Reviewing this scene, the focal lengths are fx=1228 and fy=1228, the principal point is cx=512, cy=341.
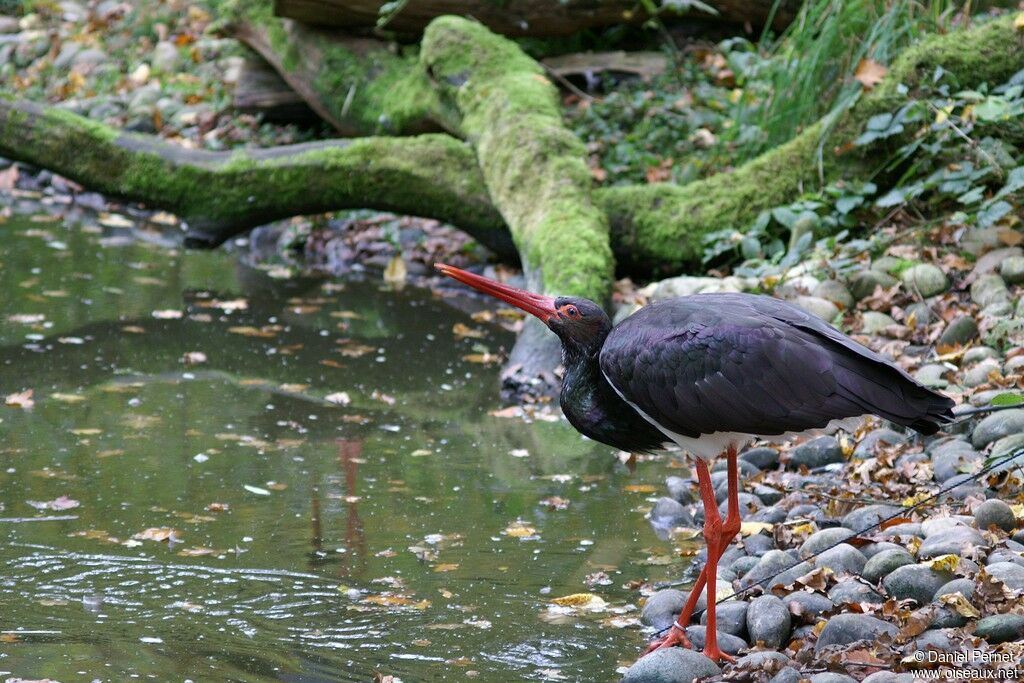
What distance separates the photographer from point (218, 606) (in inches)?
157

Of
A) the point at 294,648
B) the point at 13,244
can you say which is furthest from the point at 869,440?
the point at 13,244

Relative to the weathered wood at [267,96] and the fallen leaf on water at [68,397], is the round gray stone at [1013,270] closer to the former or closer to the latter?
the fallen leaf on water at [68,397]

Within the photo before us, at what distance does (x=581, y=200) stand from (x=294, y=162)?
6.96 feet

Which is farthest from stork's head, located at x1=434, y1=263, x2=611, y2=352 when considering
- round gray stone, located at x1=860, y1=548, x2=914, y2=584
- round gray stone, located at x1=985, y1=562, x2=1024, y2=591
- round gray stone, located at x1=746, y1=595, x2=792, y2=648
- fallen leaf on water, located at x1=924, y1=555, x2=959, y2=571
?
round gray stone, located at x1=985, y1=562, x2=1024, y2=591

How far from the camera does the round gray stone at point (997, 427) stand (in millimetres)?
4602

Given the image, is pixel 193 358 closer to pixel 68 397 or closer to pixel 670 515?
pixel 68 397

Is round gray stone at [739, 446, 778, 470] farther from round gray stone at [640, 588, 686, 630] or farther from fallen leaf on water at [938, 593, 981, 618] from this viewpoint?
fallen leaf on water at [938, 593, 981, 618]

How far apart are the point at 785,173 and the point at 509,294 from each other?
403 centimetres

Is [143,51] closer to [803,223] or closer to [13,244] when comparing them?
[13,244]

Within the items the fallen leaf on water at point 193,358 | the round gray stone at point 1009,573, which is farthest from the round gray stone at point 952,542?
the fallen leaf on water at point 193,358

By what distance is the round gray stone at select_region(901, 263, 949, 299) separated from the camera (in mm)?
6168

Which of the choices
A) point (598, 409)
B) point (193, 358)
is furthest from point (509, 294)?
point (193, 358)

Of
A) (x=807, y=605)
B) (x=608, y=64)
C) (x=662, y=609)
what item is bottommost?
(x=662, y=609)

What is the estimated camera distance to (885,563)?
3.87 metres
